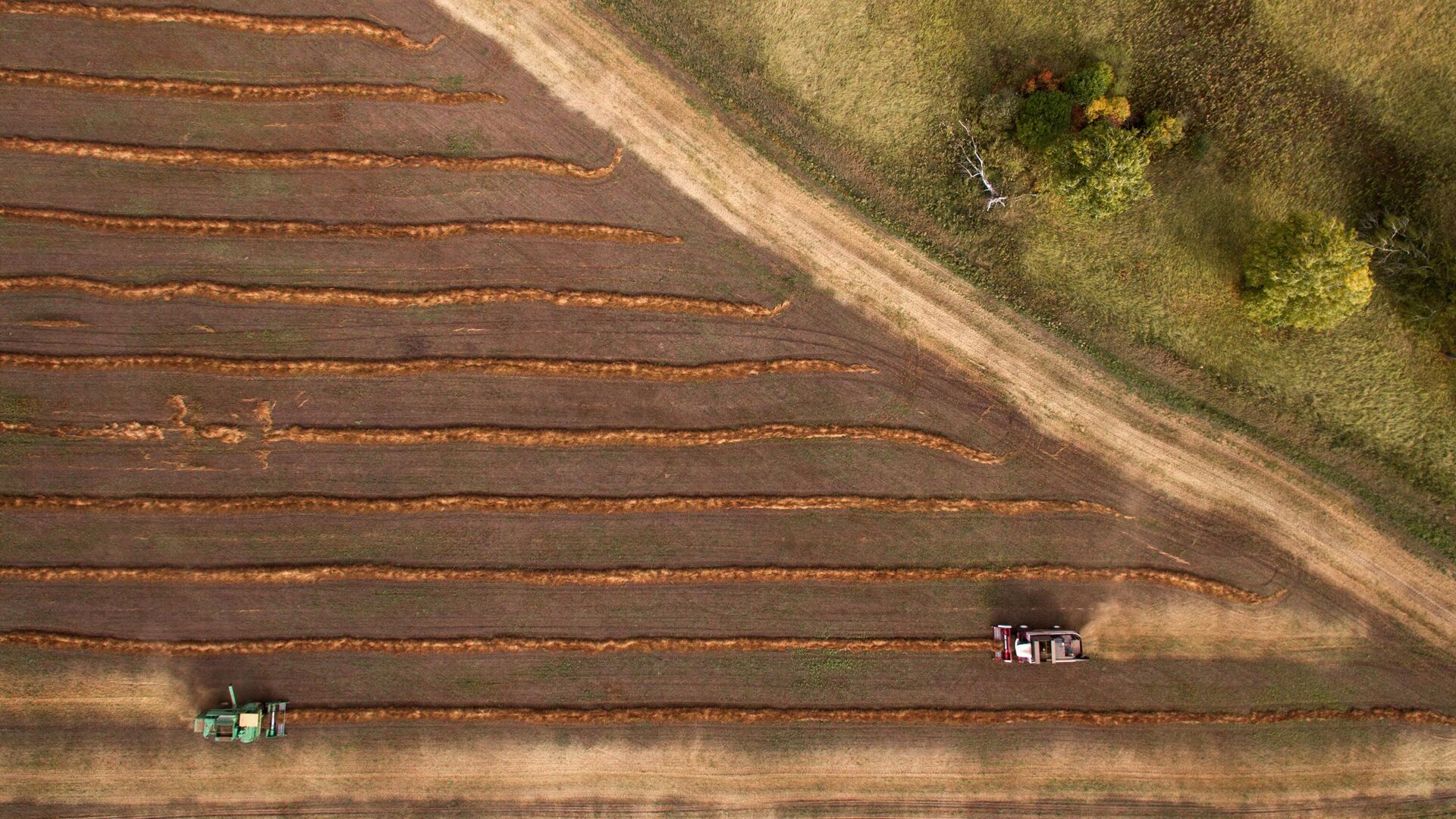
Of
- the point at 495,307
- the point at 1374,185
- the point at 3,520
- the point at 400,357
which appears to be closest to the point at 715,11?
the point at 495,307

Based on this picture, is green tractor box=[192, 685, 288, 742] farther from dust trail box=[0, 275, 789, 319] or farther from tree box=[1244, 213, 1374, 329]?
tree box=[1244, 213, 1374, 329]

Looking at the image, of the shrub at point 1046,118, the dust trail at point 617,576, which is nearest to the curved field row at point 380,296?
the dust trail at point 617,576

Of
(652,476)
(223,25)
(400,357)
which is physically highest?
(223,25)

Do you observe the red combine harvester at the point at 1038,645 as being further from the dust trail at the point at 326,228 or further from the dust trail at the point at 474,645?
the dust trail at the point at 326,228

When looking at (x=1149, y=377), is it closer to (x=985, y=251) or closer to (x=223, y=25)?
(x=985, y=251)

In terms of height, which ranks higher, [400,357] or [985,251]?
[985,251]

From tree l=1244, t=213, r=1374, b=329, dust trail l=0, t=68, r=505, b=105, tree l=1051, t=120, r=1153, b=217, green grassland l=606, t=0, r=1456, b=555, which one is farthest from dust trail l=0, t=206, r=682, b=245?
tree l=1244, t=213, r=1374, b=329
